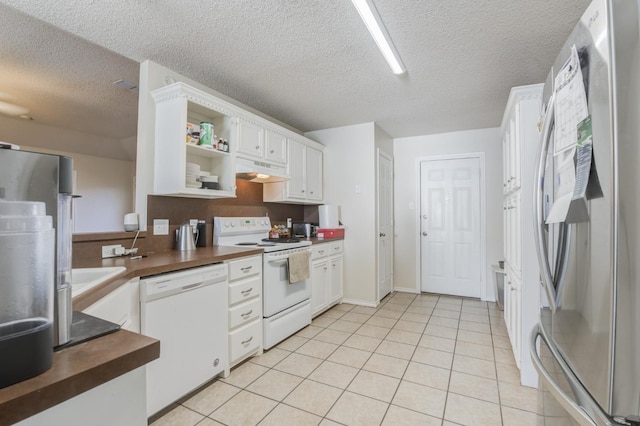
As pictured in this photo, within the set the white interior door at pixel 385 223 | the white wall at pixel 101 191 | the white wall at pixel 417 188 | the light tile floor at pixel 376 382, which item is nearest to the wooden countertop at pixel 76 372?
the light tile floor at pixel 376 382

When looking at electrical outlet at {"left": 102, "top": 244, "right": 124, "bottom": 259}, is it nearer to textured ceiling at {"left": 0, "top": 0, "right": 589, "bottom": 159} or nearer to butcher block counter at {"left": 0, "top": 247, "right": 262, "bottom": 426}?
textured ceiling at {"left": 0, "top": 0, "right": 589, "bottom": 159}

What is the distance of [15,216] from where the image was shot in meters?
0.48

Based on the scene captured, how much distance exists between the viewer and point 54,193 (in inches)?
22.6

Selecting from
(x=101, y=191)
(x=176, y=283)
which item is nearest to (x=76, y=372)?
(x=176, y=283)

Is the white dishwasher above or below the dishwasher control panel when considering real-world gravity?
below

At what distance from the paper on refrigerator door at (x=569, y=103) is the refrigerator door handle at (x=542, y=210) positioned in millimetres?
47

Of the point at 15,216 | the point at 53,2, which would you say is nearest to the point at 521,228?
the point at 15,216

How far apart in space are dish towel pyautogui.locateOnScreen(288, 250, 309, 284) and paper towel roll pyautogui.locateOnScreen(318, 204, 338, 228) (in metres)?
0.95

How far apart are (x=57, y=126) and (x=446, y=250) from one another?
5.91 m

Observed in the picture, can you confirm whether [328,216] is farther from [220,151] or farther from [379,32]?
[379,32]

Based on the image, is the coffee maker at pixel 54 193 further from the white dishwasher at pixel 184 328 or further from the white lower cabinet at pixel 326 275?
the white lower cabinet at pixel 326 275

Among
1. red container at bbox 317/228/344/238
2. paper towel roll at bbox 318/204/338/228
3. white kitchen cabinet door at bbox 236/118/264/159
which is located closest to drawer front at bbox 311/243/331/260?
red container at bbox 317/228/344/238

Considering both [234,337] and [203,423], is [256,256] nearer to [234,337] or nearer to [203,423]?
[234,337]

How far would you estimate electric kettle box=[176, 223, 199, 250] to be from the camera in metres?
2.47
